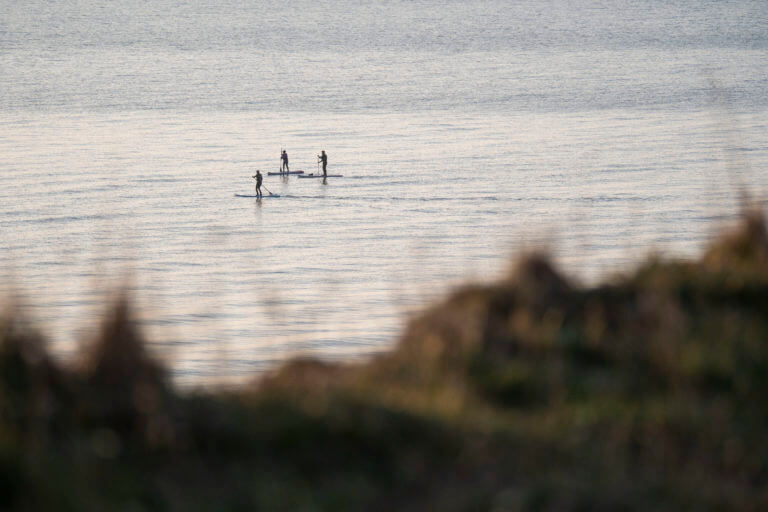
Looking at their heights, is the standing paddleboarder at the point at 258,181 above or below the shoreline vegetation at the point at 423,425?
above

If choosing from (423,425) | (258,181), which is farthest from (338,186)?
(423,425)

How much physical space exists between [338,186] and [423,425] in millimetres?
44187

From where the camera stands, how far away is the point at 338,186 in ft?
165

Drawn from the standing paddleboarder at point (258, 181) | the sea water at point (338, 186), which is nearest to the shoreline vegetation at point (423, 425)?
the sea water at point (338, 186)

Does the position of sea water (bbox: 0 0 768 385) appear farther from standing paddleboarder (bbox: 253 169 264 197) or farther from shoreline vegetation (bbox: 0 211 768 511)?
standing paddleboarder (bbox: 253 169 264 197)

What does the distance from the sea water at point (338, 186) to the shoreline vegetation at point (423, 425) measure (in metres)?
0.51

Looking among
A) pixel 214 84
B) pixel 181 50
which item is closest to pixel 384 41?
pixel 181 50

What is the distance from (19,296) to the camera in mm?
6551

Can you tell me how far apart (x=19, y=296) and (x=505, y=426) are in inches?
122

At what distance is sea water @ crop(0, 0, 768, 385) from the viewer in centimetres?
2117

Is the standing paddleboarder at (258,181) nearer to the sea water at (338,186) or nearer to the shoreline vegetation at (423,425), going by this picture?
the sea water at (338,186)

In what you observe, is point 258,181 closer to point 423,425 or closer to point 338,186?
point 338,186

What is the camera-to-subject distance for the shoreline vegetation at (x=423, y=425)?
5.54 meters

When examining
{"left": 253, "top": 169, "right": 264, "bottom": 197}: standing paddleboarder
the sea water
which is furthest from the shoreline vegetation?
{"left": 253, "top": 169, "right": 264, "bottom": 197}: standing paddleboarder
